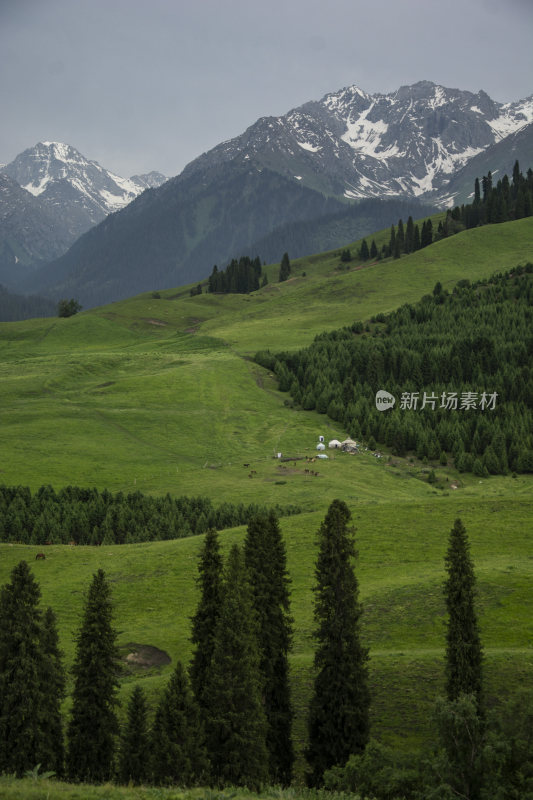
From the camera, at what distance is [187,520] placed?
9512 cm

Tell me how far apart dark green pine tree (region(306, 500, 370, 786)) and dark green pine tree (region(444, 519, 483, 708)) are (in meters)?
4.81

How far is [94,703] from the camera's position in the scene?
1411 inches

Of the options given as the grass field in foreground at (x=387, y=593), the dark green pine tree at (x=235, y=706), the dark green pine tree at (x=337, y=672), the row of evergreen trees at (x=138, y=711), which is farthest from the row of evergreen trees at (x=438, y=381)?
the dark green pine tree at (x=235, y=706)

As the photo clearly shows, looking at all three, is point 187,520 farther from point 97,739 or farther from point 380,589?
point 97,739

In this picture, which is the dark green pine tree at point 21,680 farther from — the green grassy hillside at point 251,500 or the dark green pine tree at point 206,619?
the green grassy hillside at point 251,500

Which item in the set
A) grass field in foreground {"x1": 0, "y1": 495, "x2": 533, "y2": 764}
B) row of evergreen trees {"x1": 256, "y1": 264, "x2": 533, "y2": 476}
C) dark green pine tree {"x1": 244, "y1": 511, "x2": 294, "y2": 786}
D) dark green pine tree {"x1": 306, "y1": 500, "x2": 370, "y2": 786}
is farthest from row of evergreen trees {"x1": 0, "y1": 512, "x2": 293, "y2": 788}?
row of evergreen trees {"x1": 256, "y1": 264, "x2": 533, "y2": 476}

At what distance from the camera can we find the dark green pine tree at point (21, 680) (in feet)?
111

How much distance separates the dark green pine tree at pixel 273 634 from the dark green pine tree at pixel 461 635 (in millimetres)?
9679

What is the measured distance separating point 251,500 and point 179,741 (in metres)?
71.0

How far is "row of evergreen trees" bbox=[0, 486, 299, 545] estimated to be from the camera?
8944 centimetres

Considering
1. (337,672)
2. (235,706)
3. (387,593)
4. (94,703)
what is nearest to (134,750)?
(94,703)

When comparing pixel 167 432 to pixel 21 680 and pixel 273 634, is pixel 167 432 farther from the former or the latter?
pixel 21 680

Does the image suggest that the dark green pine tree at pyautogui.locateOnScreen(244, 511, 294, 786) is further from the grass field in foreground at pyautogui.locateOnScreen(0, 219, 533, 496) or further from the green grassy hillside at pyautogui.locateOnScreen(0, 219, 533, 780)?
the grass field in foreground at pyautogui.locateOnScreen(0, 219, 533, 496)

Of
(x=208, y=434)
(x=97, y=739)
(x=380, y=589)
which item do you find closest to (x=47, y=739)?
(x=97, y=739)
